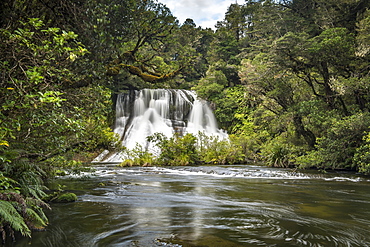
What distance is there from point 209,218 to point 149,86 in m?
27.9

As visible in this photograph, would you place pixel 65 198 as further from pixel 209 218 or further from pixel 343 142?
pixel 343 142

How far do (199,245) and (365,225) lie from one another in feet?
10.5

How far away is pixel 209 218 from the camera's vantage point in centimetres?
534

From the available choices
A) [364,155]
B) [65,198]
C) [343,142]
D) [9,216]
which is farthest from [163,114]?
[9,216]

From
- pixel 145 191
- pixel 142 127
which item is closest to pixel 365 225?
pixel 145 191

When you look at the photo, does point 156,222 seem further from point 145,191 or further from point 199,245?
point 145,191

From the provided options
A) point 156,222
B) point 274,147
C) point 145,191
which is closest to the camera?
point 156,222

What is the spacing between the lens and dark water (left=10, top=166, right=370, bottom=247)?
4.07m

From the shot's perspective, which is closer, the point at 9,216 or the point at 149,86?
the point at 9,216

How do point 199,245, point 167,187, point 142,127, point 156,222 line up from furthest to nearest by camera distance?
point 142,127 → point 167,187 → point 156,222 → point 199,245

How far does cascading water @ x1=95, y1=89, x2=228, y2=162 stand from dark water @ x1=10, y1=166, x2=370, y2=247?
18.1 meters

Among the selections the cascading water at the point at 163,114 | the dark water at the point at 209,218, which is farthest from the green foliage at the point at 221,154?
the dark water at the point at 209,218

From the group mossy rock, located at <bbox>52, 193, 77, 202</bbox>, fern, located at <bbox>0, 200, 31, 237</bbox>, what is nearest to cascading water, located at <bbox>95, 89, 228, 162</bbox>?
mossy rock, located at <bbox>52, 193, 77, 202</bbox>

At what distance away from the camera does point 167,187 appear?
9.41 m
